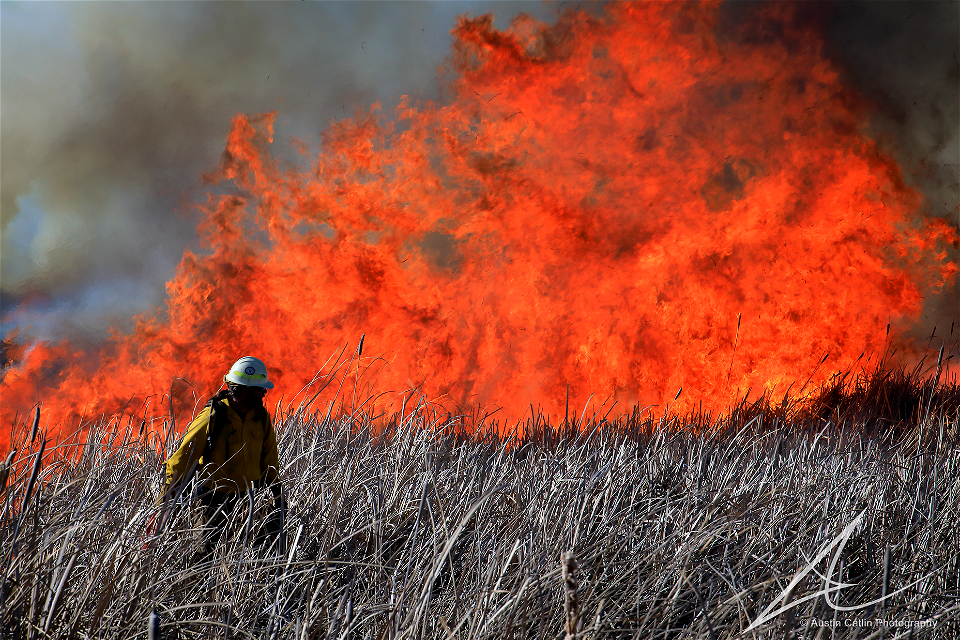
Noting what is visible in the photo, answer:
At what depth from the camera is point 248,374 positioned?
8.78 ft

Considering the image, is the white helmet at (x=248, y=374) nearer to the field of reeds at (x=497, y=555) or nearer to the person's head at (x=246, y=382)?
the person's head at (x=246, y=382)

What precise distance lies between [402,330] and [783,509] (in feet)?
24.6

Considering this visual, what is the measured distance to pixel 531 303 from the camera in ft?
29.8

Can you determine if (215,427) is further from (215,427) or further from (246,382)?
(246,382)

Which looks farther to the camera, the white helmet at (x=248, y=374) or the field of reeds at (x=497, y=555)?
the white helmet at (x=248, y=374)

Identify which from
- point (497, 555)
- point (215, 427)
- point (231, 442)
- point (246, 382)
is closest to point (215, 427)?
point (215, 427)

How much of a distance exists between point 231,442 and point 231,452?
0.05 meters

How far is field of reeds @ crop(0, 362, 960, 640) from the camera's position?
164 cm

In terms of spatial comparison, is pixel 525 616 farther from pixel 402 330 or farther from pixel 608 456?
pixel 402 330

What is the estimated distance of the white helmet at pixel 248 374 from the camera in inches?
105

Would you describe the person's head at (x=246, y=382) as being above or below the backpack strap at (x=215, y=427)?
above

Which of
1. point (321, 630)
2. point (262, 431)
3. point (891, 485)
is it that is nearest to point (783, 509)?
point (891, 485)

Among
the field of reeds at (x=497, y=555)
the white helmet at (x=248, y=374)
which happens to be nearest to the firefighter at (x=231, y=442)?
the white helmet at (x=248, y=374)

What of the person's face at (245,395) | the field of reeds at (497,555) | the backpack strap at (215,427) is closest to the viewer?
the field of reeds at (497,555)
